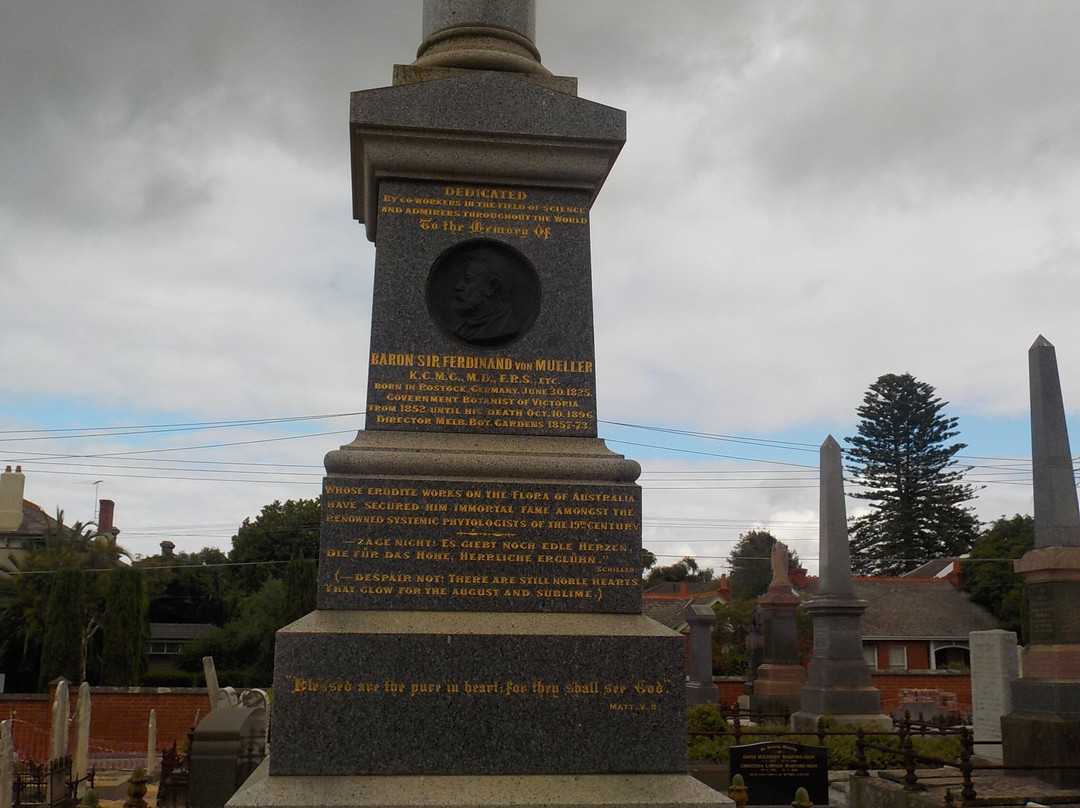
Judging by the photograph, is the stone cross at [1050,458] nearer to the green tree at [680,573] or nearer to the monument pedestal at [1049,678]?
the monument pedestal at [1049,678]

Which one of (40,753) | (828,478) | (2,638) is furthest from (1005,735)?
(2,638)

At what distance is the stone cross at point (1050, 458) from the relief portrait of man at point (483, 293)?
36.6 ft

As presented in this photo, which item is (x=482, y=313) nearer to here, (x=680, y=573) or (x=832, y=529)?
(x=832, y=529)

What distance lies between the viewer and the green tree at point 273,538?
6197 cm

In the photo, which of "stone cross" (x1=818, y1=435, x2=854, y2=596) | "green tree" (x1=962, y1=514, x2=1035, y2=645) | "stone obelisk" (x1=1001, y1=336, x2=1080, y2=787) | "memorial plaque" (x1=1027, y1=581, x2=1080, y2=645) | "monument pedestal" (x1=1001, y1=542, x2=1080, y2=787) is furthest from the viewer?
"green tree" (x1=962, y1=514, x2=1035, y2=645)

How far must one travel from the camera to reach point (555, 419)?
21.9 ft

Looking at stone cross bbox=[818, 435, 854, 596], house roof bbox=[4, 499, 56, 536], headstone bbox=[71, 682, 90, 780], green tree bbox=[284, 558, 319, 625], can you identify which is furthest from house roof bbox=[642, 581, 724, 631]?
house roof bbox=[4, 499, 56, 536]

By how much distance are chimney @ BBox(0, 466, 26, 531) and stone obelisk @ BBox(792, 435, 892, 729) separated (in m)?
47.6

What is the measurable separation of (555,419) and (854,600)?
53.3 ft

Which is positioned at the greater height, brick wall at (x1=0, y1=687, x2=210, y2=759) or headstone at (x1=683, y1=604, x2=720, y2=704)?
headstone at (x1=683, y1=604, x2=720, y2=704)

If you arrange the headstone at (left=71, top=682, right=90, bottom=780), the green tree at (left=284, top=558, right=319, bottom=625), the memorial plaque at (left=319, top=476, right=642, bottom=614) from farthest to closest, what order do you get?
the green tree at (left=284, top=558, right=319, bottom=625) → the headstone at (left=71, top=682, right=90, bottom=780) → the memorial plaque at (left=319, top=476, right=642, bottom=614)

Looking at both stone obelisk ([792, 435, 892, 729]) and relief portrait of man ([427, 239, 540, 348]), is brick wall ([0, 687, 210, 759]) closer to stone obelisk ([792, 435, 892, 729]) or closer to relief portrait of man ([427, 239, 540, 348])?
stone obelisk ([792, 435, 892, 729])

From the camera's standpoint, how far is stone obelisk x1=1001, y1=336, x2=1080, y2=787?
41.9ft

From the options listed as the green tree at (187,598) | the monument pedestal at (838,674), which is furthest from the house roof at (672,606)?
the green tree at (187,598)
